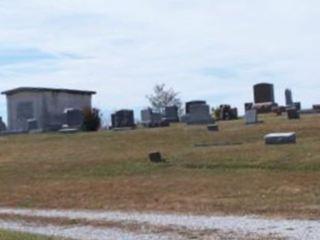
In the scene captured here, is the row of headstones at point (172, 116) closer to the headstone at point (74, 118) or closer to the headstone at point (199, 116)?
the headstone at point (199, 116)

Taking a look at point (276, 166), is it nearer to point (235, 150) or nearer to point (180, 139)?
point (235, 150)

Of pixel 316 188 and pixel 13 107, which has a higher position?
pixel 13 107

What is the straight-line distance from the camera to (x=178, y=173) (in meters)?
24.6

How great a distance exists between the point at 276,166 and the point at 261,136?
792 centimetres

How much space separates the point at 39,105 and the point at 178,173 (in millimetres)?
30582

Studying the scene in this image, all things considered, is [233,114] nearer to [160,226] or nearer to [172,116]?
[172,116]

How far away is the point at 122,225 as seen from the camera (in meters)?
16.0

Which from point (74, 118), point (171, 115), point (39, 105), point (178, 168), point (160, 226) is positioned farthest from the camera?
point (39, 105)

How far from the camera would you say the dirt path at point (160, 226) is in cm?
1368

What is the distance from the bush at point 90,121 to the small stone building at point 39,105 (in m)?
4.25

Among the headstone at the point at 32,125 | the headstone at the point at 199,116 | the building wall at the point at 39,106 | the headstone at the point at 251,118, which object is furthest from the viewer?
the building wall at the point at 39,106

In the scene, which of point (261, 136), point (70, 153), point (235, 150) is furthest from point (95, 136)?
point (235, 150)

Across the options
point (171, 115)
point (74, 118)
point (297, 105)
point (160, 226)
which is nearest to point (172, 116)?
point (171, 115)

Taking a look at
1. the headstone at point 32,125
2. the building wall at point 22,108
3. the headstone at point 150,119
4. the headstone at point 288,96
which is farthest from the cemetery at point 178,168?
the building wall at point 22,108
